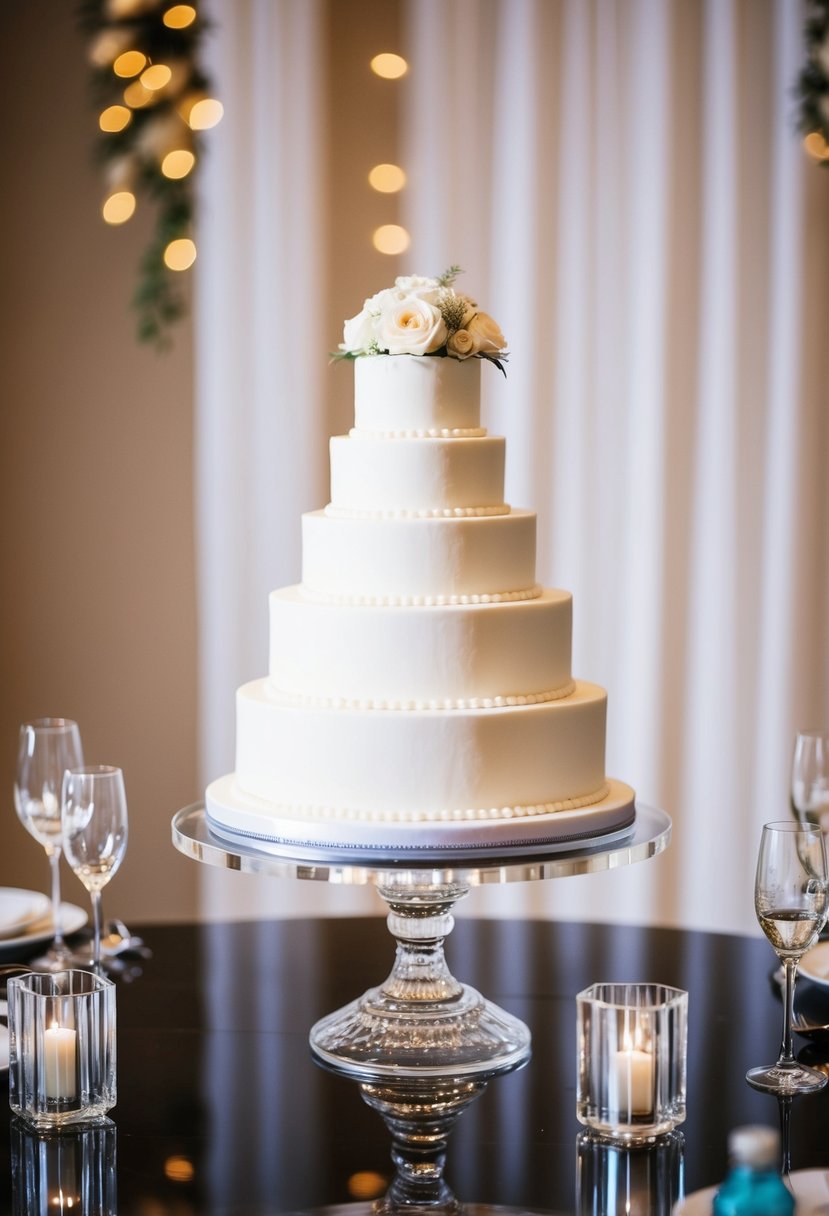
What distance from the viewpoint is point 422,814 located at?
2020 millimetres

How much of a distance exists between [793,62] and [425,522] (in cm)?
232

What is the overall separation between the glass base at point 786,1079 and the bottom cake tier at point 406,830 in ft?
1.17

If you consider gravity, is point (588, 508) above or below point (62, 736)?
above

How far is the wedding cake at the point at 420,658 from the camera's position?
6.64ft

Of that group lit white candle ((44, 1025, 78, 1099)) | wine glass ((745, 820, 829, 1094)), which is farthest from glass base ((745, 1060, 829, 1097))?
lit white candle ((44, 1025, 78, 1099))

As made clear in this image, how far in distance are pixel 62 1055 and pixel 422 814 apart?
55 cm

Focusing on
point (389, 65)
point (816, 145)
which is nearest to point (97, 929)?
point (389, 65)

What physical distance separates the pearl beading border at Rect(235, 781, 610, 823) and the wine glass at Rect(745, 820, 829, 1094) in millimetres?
305

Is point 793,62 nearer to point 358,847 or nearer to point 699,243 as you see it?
point 699,243

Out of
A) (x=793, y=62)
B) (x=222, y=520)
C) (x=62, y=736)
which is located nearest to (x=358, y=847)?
(x=62, y=736)

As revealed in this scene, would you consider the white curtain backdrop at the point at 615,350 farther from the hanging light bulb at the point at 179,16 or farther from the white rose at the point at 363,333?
the white rose at the point at 363,333

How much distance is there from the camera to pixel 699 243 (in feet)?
12.8

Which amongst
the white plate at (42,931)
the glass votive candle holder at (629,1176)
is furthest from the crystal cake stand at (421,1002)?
the white plate at (42,931)

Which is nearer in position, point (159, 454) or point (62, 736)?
point (62, 736)
